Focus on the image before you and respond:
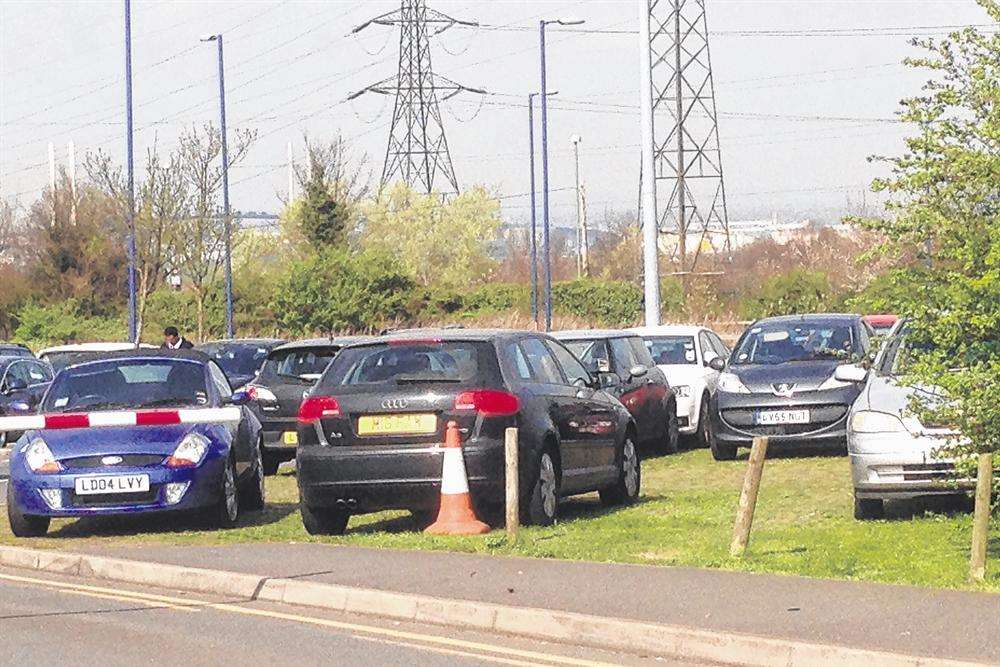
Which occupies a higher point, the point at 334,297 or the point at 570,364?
the point at 570,364

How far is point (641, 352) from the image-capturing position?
2352 centimetres

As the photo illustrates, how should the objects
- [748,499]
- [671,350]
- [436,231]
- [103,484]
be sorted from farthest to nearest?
[436,231], [671,350], [103,484], [748,499]

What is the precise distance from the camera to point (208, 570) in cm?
1244

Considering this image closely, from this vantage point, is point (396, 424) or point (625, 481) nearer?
point (396, 424)

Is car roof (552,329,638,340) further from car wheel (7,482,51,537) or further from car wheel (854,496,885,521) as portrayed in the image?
car wheel (7,482,51,537)

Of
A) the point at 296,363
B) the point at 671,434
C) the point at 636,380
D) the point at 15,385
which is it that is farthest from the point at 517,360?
the point at 15,385

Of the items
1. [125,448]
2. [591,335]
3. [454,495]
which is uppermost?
[591,335]

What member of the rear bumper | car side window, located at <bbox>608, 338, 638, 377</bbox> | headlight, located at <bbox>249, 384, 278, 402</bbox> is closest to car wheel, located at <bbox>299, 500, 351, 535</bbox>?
the rear bumper

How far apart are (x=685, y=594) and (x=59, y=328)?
5894 cm

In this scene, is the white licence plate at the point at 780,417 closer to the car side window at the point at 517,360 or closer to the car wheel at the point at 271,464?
the car wheel at the point at 271,464

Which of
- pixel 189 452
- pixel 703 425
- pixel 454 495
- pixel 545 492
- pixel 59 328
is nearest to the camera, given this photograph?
pixel 454 495

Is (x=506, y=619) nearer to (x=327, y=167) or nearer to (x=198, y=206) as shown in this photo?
(x=198, y=206)

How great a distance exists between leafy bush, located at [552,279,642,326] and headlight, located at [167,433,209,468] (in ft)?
164

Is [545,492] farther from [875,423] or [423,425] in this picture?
[875,423]
